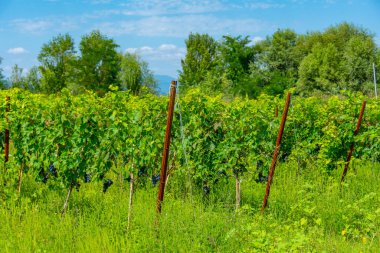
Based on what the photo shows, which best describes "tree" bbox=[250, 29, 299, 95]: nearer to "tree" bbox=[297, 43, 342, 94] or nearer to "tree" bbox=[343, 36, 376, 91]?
"tree" bbox=[297, 43, 342, 94]

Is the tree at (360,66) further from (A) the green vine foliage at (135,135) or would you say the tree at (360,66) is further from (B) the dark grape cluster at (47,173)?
(B) the dark grape cluster at (47,173)

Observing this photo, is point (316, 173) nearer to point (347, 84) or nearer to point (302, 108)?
point (302, 108)

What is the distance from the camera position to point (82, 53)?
4544cm

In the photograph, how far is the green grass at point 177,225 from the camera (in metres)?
4.46

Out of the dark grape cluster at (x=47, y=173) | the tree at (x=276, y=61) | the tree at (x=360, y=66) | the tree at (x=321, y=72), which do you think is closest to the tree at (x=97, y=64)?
the tree at (x=276, y=61)

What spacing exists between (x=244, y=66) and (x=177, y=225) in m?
43.2

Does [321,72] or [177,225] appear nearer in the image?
[177,225]

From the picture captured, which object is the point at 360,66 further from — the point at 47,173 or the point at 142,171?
the point at 47,173

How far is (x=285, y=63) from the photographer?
4766 centimetres

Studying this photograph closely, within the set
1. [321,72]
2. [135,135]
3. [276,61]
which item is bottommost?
[135,135]

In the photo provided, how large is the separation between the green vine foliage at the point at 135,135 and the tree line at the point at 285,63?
97.4 ft

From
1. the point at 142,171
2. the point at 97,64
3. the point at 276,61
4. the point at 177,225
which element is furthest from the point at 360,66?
the point at 177,225

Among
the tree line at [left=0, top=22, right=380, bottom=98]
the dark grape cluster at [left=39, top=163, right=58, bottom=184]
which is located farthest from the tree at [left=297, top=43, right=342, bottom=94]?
the dark grape cluster at [left=39, top=163, right=58, bottom=184]

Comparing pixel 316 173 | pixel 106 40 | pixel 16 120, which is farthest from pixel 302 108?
pixel 106 40
